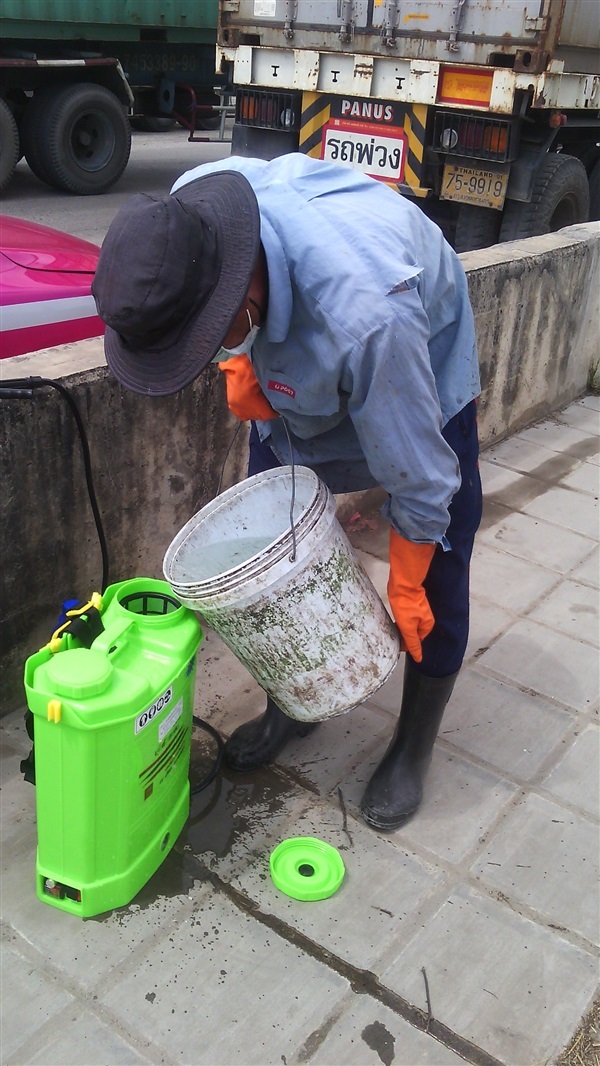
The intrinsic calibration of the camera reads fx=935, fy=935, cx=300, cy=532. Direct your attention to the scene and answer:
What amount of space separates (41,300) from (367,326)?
7.76ft

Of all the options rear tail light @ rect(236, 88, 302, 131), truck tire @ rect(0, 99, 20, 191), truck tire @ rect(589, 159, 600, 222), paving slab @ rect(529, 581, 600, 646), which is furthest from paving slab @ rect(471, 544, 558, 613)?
truck tire @ rect(0, 99, 20, 191)

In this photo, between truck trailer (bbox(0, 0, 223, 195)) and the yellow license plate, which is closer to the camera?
the yellow license plate

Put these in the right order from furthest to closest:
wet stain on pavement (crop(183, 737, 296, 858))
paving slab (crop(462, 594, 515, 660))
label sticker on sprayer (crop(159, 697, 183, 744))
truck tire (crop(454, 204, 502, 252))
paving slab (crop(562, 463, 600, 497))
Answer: truck tire (crop(454, 204, 502, 252)) → paving slab (crop(562, 463, 600, 497)) → paving slab (crop(462, 594, 515, 660)) → wet stain on pavement (crop(183, 737, 296, 858)) → label sticker on sprayer (crop(159, 697, 183, 744))

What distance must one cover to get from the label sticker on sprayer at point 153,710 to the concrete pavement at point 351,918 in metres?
0.52

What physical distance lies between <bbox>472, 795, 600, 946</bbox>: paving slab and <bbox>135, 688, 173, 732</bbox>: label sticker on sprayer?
0.93 metres

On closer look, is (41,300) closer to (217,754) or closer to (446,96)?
(217,754)

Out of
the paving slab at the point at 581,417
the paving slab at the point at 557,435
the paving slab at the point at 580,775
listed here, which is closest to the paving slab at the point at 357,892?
the paving slab at the point at 580,775

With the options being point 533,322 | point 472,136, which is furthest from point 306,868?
point 472,136

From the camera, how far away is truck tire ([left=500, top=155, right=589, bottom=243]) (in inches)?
256

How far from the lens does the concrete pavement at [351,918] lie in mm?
1918

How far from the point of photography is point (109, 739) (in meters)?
1.90

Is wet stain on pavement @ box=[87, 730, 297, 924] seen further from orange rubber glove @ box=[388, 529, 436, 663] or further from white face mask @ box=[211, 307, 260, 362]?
white face mask @ box=[211, 307, 260, 362]

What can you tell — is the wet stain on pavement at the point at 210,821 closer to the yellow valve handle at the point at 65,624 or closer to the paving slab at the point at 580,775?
the yellow valve handle at the point at 65,624

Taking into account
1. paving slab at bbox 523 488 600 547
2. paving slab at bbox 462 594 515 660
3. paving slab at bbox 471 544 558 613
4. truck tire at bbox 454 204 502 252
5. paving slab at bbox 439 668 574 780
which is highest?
truck tire at bbox 454 204 502 252
